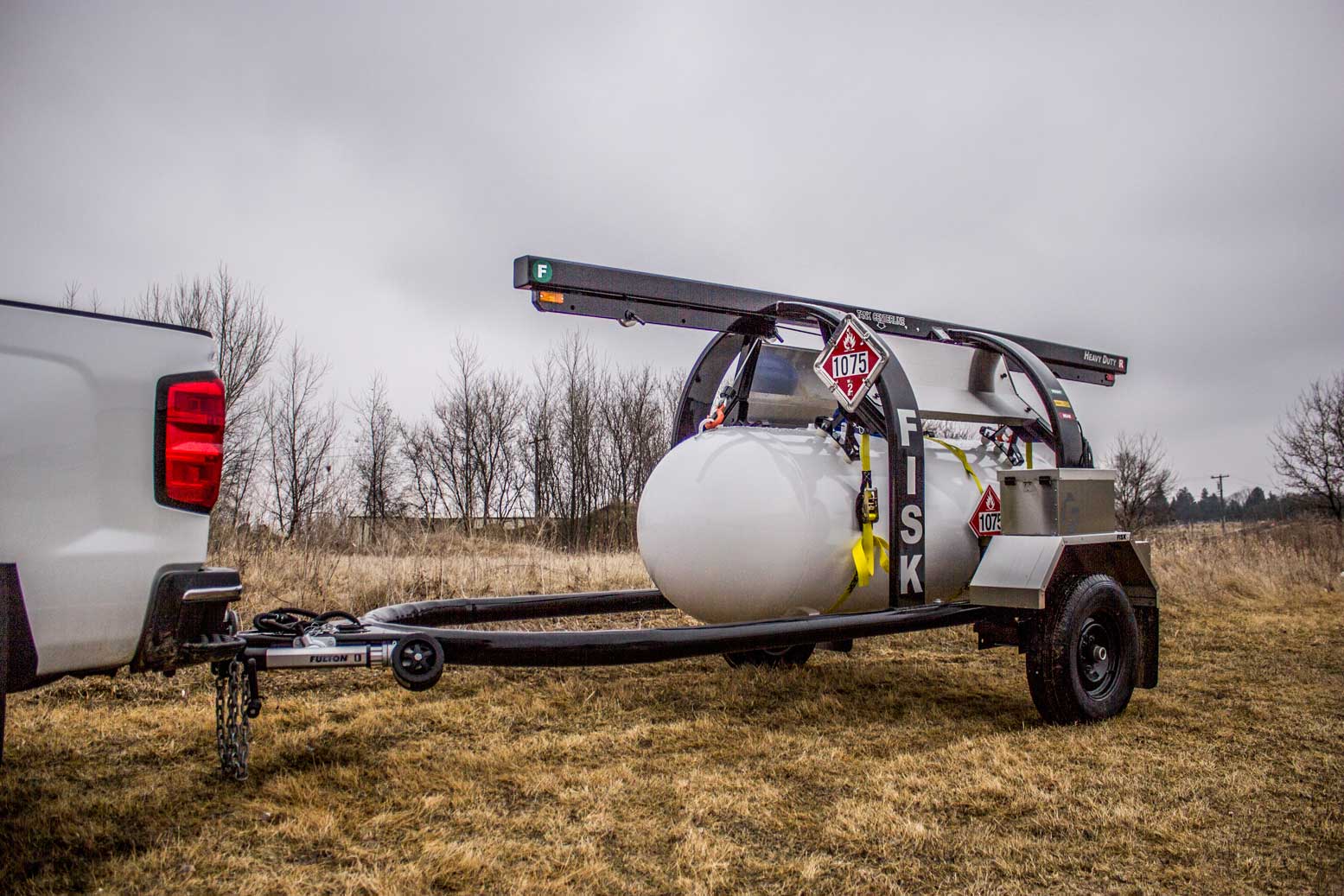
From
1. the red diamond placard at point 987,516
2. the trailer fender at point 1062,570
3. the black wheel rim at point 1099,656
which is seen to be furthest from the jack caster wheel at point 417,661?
the black wheel rim at point 1099,656

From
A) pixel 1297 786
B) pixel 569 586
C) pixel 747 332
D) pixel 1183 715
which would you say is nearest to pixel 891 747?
pixel 1297 786

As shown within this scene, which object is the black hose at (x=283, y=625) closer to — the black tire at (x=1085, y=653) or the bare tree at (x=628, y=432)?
the black tire at (x=1085, y=653)

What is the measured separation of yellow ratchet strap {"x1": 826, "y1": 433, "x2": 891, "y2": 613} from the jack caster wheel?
2577mm

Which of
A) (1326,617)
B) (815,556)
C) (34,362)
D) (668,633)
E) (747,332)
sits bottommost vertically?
Result: (1326,617)

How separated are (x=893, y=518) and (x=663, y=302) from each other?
192 cm

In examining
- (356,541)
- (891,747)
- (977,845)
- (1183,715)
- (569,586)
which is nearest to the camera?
(977,845)

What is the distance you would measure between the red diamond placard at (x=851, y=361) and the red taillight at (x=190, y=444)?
339cm

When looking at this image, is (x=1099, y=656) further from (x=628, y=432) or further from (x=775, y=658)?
(x=628, y=432)

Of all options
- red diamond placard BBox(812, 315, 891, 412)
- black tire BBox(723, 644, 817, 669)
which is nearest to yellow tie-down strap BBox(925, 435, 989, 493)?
red diamond placard BBox(812, 315, 891, 412)

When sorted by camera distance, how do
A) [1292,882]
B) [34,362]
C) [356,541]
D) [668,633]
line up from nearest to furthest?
1. [34,362]
2. [1292,882]
3. [668,633]
4. [356,541]

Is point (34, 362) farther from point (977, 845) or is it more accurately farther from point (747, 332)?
point (747, 332)

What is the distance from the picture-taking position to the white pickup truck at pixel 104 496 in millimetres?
2537

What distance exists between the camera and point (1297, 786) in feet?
13.5

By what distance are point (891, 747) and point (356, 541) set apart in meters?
9.60
